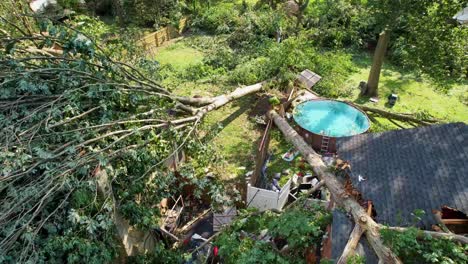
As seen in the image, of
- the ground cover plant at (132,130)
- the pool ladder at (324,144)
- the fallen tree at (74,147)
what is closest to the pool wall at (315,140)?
the pool ladder at (324,144)

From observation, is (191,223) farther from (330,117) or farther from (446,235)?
(330,117)

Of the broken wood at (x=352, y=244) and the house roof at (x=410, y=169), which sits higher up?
the house roof at (x=410, y=169)

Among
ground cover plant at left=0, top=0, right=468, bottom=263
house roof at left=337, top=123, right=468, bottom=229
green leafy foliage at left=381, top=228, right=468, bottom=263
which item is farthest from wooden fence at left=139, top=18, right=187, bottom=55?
green leafy foliage at left=381, top=228, right=468, bottom=263

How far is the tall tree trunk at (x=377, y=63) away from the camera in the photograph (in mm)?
13992

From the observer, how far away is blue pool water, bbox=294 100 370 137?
1376 centimetres

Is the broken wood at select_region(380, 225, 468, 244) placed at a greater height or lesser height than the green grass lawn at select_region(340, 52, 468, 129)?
greater

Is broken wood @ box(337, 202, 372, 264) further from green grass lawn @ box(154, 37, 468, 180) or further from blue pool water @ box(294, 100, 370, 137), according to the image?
blue pool water @ box(294, 100, 370, 137)

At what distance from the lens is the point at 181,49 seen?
1934 cm

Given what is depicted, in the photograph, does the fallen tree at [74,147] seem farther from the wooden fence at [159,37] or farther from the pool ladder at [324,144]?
the wooden fence at [159,37]

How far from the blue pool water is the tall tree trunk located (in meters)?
1.98

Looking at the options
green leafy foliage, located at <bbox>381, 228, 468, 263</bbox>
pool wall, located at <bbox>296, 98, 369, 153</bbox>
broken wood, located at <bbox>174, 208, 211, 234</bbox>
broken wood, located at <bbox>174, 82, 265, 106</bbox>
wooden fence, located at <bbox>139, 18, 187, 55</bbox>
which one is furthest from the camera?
wooden fence, located at <bbox>139, 18, 187, 55</bbox>

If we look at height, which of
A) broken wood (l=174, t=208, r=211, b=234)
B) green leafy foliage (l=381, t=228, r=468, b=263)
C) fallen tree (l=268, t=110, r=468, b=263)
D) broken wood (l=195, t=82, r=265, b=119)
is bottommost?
broken wood (l=174, t=208, r=211, b=234)

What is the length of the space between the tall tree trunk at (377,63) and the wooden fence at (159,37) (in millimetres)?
10796

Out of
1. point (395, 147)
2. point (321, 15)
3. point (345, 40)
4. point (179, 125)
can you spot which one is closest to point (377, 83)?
point (345, 40)
